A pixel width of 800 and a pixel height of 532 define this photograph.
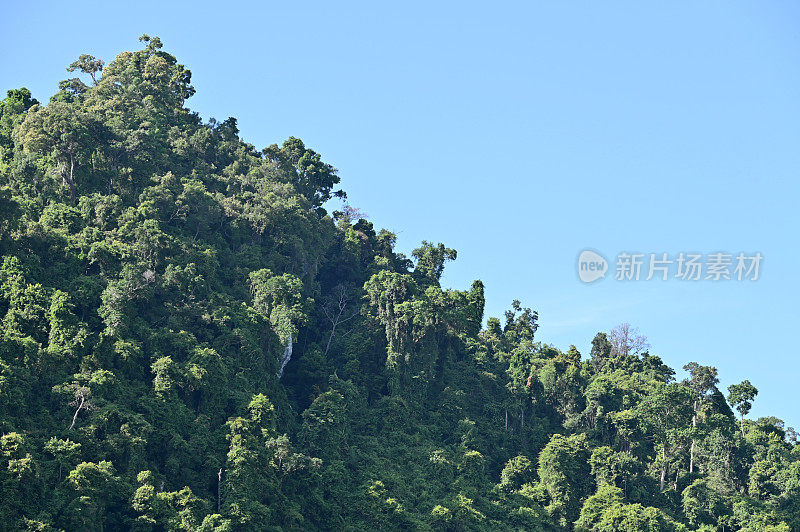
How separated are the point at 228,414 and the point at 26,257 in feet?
39.6

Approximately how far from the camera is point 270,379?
51406 mm

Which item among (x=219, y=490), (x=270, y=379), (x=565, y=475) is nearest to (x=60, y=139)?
(x=270, y=379)

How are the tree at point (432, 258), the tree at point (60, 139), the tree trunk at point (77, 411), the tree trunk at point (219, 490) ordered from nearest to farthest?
the tree trunk at point (77, 411)
the tree trunk at point (219, 490)
the tree at point (60, 139)
the tree at point (432, 258)

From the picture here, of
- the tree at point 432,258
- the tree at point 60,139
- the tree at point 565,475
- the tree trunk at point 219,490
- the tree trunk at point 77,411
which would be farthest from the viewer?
the tree at point 432,258

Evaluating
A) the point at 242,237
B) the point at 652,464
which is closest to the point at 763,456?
the point at 652,464

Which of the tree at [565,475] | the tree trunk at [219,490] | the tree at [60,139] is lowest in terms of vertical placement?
the tree trunk at [219,490]

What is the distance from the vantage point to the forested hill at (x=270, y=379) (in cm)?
4141

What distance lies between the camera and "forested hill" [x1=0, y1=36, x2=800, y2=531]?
4141 centimetres

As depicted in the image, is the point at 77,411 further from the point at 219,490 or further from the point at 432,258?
the point at 432,258

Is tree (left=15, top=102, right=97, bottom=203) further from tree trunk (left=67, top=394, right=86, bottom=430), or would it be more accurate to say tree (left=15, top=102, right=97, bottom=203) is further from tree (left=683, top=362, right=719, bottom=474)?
tree (left=683, top=362, right=719, bottom=474)

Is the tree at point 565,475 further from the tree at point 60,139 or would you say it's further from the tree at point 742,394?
the tree at point 60,139

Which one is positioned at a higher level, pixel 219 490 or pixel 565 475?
pixel 565 475

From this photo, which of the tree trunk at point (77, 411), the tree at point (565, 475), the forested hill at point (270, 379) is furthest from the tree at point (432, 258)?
the tree trunk at point (77, 411)

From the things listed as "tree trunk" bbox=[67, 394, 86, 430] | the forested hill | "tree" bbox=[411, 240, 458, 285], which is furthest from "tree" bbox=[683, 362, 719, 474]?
"tree trunk" bbox=[67, 394, 86, 430]
